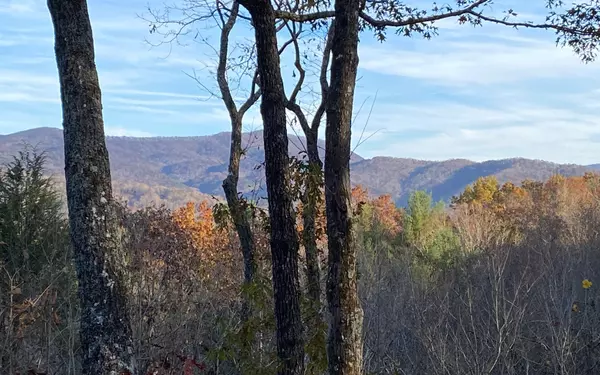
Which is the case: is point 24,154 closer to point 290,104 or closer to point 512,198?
point 290,104

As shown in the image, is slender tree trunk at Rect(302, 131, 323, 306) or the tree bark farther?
the tree bark

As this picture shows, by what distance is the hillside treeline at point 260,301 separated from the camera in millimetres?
5891

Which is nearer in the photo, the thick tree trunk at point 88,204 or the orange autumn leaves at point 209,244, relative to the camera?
the thick tree trunk at point 88,204

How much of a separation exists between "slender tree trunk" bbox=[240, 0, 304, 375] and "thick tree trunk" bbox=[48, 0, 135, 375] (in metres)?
1.12

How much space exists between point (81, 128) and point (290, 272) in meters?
1.76

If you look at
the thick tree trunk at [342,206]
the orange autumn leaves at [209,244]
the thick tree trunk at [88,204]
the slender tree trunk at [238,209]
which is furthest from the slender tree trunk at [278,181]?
the orange autumn leaves at [209,244]

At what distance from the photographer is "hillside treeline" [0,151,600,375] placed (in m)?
5.89

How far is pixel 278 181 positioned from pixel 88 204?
133cm

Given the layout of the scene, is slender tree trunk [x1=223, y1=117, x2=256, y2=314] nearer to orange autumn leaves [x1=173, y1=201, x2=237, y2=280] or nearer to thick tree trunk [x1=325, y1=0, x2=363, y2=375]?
orange autumn leaves [x1=173, y1=201, x2=237, y2=280]

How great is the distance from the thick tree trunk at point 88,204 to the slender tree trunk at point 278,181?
3.66 ft

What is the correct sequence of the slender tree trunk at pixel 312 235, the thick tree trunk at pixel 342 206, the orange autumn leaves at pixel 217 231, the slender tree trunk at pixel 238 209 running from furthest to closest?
the slender tree trunk at pixel 238 209, the orange autumn leaves at pixel 217 231, the slender tree trunk at pixel 312 235, the thick tree trunk at pixel 342 206

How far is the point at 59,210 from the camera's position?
13820 millimetres

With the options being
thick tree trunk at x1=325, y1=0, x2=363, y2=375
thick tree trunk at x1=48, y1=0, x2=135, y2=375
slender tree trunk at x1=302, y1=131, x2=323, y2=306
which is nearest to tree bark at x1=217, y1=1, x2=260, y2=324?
slender tree trunk at x1=302, y1=131, x2=323, y2=306

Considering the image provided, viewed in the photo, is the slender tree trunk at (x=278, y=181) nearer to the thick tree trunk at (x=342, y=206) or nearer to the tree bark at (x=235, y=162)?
the thick tree trunk at (x=342, y=206)
